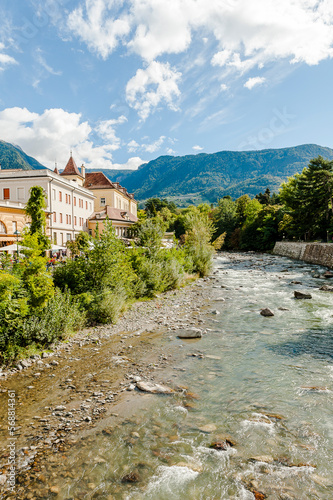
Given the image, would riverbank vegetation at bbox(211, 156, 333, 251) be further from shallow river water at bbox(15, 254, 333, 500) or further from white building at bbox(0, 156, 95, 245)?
shallow river water at bbox(15, 254, 333, 500)

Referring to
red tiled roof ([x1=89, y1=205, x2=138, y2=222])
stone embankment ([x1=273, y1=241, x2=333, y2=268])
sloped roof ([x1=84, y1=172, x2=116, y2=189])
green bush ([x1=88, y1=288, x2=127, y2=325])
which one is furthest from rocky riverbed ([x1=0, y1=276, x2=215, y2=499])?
sloped roof ([x1=84, y1=172, x2=116, y2=189])

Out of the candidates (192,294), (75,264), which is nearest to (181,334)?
(75,264)

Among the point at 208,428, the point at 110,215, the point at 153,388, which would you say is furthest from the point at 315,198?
the point at 208,428

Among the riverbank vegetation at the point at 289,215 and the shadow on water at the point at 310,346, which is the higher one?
the riverbank vegetation at the point at 289,215

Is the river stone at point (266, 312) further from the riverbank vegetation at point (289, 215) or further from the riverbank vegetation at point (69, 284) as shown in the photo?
the riverbank vegetation at point (289, 215)

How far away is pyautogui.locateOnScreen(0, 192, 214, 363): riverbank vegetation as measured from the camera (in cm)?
779

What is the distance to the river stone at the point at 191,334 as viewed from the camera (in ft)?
33.3

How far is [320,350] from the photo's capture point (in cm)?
883

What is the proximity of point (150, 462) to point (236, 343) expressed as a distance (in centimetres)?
572

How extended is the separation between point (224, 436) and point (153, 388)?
206cm

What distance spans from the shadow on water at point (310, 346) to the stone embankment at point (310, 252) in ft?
81.1

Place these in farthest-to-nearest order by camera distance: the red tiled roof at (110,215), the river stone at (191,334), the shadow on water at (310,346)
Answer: the red tiled roof at (110,215)
the river stone at (191,334)
the shadow on water at (310,346)

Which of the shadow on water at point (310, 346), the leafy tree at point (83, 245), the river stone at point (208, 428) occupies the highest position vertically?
the leafy tree at point (83, 245)

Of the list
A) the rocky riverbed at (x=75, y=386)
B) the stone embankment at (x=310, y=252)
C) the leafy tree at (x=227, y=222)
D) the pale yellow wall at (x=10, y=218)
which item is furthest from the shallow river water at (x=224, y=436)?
the leafy tree at (x=227, y=222)
